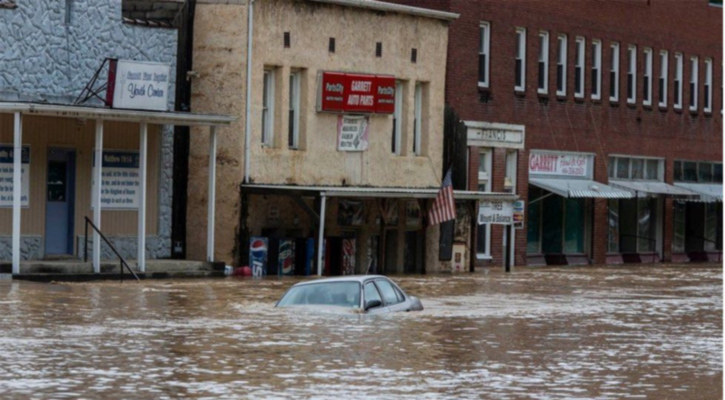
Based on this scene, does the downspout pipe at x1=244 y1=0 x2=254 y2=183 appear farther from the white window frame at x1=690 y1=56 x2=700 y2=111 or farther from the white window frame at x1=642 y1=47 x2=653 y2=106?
the white window frame at x1=690 y1=56 x2=700 y2=111

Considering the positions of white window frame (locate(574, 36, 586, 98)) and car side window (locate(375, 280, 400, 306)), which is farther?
white window frame (locate(574, 36, 586, 98))

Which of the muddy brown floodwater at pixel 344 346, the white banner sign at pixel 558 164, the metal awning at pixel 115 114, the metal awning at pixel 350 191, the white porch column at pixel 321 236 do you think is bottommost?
the muddy brown floodwater at pixel 344 346

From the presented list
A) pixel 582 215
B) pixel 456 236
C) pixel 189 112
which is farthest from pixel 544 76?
pixel 189 112

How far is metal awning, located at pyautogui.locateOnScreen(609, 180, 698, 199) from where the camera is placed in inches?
2201

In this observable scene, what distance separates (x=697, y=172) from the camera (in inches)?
2475

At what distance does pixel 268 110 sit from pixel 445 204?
5067mm

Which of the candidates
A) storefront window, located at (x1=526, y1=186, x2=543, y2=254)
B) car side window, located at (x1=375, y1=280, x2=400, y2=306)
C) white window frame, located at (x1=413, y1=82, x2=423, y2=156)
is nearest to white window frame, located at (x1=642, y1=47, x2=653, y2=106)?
storefront window, located at (x1=526, y1=186, x2=543, y2=254)

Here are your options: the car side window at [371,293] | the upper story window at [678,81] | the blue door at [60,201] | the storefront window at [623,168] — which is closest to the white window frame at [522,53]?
the storefront window at [623,168]

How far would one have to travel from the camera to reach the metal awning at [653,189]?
5590 cm

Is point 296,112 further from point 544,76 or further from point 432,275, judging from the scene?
point 544,76

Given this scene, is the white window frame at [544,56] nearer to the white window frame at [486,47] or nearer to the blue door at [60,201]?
the white window frame at [486,47]

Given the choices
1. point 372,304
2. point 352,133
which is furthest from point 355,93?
point 372,304

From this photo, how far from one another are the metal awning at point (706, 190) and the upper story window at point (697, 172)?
28 cm

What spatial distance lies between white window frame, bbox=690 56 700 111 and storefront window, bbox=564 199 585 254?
894cm
